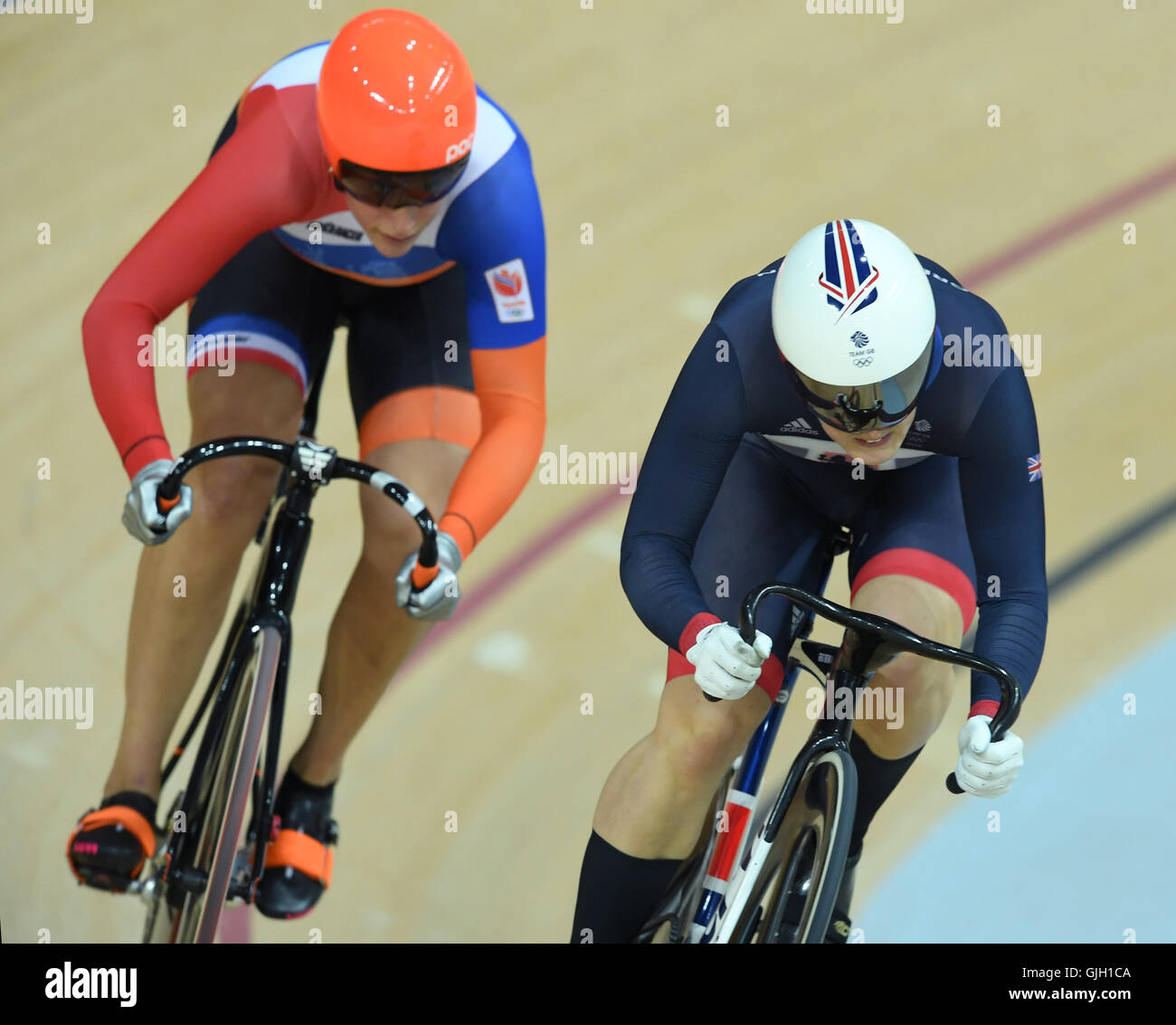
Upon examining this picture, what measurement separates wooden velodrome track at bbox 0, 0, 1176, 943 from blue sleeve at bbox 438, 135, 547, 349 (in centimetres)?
46

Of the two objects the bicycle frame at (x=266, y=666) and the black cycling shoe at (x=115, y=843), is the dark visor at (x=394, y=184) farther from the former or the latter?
the black cycling shoe at (x=115, y=843)

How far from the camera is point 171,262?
247cm

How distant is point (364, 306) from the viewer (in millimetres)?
2857

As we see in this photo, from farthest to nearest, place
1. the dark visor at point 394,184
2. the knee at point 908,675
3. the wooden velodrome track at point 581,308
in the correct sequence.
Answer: the wooden velodrome track at point 581,308
the dark visor at point 394,184
the knee at point 908,675

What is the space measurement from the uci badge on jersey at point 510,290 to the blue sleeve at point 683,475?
54 cm

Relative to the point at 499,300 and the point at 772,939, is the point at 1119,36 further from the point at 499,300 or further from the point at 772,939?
the point at 772,939

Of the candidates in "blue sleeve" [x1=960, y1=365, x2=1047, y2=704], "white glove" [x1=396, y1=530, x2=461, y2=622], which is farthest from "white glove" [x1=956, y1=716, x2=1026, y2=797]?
"white glove" [x1=396, y1=530, x2=461, y2=622]

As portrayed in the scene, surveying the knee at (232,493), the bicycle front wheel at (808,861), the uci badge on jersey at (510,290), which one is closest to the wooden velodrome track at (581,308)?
the knee at (232,493)

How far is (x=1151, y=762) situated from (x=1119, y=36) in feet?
10.3

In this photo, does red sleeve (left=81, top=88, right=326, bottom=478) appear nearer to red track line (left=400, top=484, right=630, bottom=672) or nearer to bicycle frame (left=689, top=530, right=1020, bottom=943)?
bicycle frame (left=689, top=530, right=1020, bottom=943)

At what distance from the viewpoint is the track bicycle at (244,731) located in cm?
240

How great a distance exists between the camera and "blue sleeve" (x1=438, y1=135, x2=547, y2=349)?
8.58 feet
